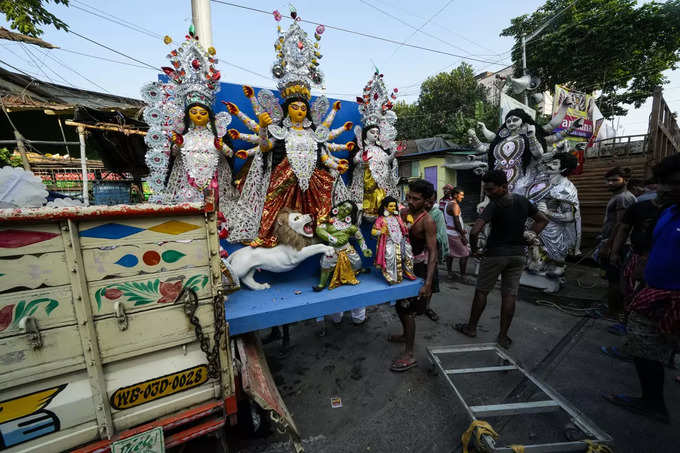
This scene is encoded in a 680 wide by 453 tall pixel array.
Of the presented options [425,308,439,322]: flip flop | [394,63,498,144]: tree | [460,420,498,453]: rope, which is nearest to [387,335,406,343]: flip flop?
[425,308,439,322]: flip flop

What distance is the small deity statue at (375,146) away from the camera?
3.43m

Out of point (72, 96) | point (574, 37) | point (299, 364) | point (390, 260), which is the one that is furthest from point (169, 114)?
point (574, 37)

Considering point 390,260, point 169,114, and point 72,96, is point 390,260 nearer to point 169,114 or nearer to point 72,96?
point 169,114

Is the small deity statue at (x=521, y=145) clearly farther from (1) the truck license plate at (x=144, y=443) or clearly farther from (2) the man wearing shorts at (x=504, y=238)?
(1) the truck license plate at (x=144, y=443)

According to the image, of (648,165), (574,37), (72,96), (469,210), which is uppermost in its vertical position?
(574,37)

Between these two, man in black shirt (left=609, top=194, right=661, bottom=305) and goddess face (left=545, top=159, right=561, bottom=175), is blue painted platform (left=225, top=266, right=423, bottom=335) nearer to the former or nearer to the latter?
man in black shirt (left=609, top=194, right=661, bottom=305)

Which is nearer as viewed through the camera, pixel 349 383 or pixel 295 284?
pixel 349 383

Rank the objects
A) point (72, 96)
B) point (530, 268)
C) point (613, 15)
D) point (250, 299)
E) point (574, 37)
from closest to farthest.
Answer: point (250, 299) < point (530, 268) < point (72, 96) < point (613, 15) < point (574, 37)

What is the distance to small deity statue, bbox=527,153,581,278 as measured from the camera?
16.0 feet

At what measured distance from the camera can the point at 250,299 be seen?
256 cm

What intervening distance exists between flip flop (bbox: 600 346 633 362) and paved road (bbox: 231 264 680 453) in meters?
0.09

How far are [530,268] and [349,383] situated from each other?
15.1 feet

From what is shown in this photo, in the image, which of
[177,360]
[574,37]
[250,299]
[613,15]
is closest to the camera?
[177,360]

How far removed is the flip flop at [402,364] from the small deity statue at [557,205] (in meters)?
3.88
